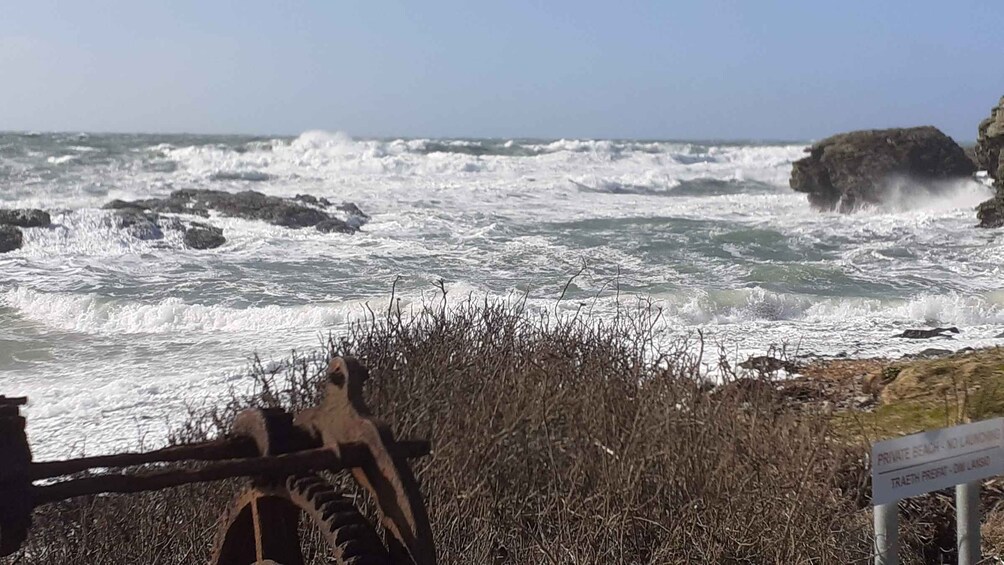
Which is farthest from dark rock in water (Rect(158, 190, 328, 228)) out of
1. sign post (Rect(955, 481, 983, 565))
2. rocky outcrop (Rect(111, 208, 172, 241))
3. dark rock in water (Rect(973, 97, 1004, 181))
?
sign post (Rect(955, 481, 983, 565))

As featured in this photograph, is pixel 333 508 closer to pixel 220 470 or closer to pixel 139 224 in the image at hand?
pixel 220 470

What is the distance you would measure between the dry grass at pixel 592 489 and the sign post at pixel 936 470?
44 centimetres

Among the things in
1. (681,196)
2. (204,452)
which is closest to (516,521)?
(204,452)

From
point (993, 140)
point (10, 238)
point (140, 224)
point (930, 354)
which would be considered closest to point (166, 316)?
point (930, 354)

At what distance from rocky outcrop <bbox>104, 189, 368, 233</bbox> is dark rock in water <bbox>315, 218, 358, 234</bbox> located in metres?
0.02

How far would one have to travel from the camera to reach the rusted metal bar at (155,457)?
1.92 m

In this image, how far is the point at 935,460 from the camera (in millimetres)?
3113

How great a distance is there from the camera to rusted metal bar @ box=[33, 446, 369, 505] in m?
1.89

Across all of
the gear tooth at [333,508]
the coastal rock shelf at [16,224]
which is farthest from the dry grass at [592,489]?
the coastal rock shelf at [16,224]

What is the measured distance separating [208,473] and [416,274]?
47.6 ft

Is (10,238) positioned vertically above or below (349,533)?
below

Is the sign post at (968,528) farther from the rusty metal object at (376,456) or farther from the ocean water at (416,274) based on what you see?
the ocean water at (416,274)

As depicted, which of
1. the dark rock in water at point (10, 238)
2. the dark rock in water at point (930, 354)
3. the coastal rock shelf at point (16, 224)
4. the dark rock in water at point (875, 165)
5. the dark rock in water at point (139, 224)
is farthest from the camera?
the dark rock in water at point (875, 165)

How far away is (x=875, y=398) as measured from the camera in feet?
21.5
